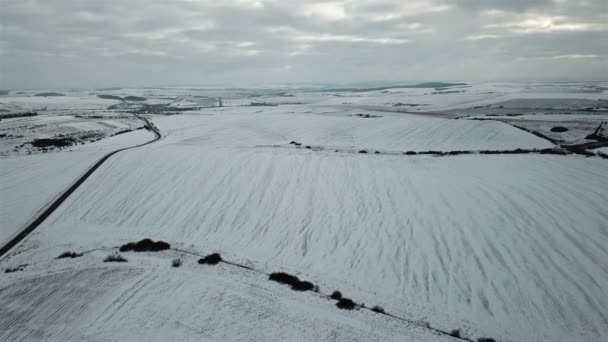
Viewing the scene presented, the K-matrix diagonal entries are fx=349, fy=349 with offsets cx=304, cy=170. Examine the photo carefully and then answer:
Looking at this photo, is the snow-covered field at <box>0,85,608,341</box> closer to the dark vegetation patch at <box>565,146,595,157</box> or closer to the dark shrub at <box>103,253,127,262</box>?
the dark shrub at <box>103,253,127,262</box>

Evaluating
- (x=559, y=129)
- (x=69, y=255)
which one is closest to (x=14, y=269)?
(x=69, y=255)

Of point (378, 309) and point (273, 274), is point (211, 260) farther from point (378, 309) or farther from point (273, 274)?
point (378, 309)

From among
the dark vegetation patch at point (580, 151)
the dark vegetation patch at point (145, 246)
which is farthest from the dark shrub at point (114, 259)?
the dark vegetation patch at point (580, 151)

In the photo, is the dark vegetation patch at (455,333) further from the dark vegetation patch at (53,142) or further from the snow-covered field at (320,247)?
the dark vegetation patch at (53,142)

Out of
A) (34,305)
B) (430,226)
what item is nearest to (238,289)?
(34,305)

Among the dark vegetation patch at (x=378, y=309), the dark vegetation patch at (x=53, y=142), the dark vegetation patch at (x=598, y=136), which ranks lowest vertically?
the dark vegetation patch at (x=378, y=309)
